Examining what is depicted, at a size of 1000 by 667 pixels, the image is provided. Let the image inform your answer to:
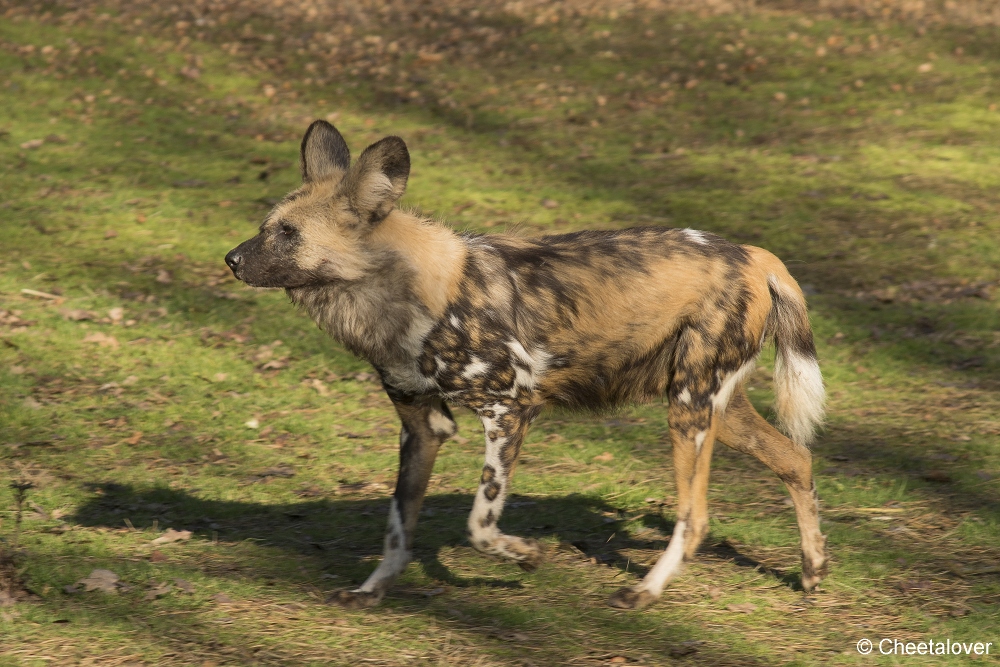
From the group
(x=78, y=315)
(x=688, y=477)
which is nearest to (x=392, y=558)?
(x=688, y=477)

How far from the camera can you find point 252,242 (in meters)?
5.32

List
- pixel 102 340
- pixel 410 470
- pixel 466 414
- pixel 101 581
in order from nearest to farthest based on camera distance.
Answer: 1. pixel 101 581
2. pixel 410 470
3. pixel 466 414
4. pixel 102 340

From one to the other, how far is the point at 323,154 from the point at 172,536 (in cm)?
223

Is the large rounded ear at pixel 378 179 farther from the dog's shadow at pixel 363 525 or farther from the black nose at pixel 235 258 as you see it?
the dog's shadow at pixel 363 525

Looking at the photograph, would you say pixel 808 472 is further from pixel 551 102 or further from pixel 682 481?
pixel 551 102

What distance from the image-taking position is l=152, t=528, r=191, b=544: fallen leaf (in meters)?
5.90

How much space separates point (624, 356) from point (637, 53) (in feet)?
37.6

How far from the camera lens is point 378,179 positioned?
512 cm

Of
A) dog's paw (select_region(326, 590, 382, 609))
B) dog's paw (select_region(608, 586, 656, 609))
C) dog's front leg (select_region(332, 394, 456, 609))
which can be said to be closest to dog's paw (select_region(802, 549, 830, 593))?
dog's paw (select_region(608, 586, 656, 609))

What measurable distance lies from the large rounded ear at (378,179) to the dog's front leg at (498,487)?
1078mm

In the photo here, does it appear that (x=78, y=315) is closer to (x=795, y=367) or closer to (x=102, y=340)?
(x=102, y=340)

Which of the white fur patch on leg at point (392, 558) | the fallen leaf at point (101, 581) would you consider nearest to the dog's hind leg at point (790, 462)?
the white fur patch on leg at point (392, 558)

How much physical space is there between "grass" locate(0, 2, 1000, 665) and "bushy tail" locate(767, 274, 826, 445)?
27.9 inches

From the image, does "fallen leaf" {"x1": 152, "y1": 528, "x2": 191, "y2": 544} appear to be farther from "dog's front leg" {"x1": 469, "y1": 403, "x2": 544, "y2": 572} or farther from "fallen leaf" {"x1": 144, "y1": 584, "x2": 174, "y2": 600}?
"dog's front leg" {"x1": 469, "y1": 403, "x2": 544, "y2": 572}
